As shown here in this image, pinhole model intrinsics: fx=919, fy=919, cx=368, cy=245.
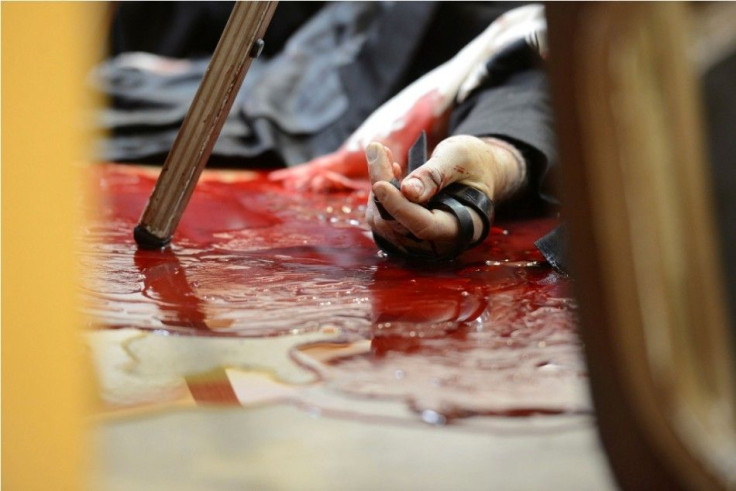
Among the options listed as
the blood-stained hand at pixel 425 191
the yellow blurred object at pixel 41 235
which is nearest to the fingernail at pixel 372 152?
the blood-stained hand at pixel 425 191

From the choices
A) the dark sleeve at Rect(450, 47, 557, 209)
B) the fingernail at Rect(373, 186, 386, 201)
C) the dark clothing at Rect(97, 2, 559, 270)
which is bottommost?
the dark clothing at Rect(97, 2, 559, 270)

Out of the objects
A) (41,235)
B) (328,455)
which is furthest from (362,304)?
(41,235)

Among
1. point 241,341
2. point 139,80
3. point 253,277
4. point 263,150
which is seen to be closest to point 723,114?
point 241,341

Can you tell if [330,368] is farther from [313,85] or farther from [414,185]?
[313,85]

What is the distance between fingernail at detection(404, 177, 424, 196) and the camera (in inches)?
28.7

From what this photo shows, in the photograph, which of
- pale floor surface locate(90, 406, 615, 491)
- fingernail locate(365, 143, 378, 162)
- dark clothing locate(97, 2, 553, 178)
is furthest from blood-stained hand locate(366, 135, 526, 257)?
dark clothing locate(97, 2, 553, 178)

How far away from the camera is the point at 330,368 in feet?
1.82

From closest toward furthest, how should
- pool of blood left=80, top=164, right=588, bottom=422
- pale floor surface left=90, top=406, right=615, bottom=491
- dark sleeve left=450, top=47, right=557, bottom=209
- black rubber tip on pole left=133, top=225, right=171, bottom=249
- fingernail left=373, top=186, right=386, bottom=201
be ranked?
pale floor surface left=90, top=406, right=615, bottom=491
pool of blood left=80, top=164, right=588, bottom=422
fingernail left=373, top=186, right=386, bottom=201
black rubber tip on pole left=133, top=225, right=171, bottom=249
dark sleeve left=450, top=47, right=557, bottom=209

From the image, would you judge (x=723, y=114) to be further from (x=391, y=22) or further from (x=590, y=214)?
(x=391, y=22)

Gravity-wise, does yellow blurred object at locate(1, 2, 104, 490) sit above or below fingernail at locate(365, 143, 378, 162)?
above

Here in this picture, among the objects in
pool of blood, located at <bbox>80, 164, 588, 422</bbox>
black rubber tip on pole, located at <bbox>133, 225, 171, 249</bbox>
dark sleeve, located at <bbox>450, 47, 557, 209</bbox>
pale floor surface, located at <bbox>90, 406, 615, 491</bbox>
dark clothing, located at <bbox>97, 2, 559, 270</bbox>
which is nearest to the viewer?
pale floor surface, located at <bbox>90, 406, 615, 491</bbox>

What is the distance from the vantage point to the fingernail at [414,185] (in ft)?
2.39

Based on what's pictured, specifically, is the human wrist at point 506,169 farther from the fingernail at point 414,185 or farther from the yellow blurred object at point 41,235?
the yellow blurred object at point 41,235

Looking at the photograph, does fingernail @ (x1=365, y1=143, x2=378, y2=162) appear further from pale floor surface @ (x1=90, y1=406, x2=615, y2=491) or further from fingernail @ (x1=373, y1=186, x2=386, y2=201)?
pale floor surface @ (x1=90, y1=406, x2=615, y2=491)
